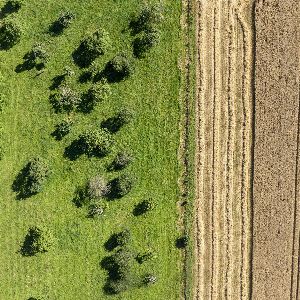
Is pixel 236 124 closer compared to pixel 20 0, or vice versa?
pixel 20 0

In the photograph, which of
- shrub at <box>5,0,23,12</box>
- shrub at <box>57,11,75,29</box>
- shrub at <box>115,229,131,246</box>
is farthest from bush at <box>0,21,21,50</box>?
shrub at <box>115,229,131,246</box>

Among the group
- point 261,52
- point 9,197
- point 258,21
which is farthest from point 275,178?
point 9,197

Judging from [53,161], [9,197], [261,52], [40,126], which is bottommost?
[9,197]

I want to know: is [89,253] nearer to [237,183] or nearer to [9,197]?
[9,197]

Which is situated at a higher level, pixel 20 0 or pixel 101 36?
pixel 20 0

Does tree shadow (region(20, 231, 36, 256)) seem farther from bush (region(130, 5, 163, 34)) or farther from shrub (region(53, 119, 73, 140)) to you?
bush (region(130, 5, 163, 34))

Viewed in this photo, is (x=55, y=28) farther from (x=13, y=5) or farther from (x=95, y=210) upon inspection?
(x=95, y=210)

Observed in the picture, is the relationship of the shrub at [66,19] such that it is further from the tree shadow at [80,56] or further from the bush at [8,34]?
the bush at [8,34]
